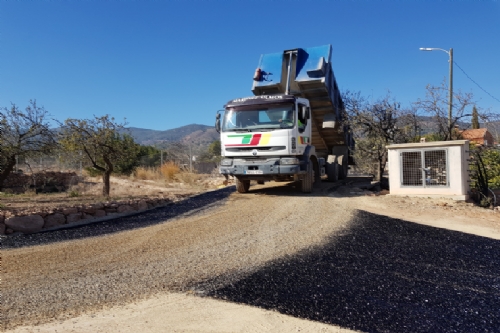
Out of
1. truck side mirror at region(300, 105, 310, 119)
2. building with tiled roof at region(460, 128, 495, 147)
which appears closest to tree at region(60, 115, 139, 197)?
truck side mirror at region(300, 105, 310, 119)

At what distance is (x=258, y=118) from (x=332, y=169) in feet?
17.4

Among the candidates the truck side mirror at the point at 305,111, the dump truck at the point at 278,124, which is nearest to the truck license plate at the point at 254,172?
the dump truck at the point at 278,124

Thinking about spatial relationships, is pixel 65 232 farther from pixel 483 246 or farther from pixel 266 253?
pixel 483 246

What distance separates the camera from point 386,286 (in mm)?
4273

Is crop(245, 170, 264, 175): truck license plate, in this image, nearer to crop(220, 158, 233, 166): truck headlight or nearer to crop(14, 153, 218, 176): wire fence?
crop(220, 158, 233, 166): truck headlight

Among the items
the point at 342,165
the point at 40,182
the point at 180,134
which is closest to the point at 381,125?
the point at 342,165

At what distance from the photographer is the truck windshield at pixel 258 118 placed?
31.5 ft

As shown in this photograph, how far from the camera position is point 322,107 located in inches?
480

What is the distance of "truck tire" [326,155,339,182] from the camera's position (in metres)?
13.8

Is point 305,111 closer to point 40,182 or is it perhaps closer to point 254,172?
point 254,172

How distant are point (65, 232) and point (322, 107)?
9035 mm

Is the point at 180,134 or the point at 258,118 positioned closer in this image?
the point at 258,118

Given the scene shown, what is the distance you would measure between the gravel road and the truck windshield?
2.79 m

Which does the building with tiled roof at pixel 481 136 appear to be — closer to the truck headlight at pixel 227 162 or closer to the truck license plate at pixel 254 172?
the truck license plate at pixel 254 172
